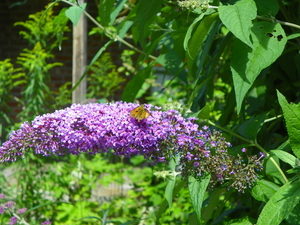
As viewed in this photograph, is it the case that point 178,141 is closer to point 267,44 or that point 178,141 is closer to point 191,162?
point 191,162

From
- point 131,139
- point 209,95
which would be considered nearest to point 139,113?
point 131,139

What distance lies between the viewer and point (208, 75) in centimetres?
191

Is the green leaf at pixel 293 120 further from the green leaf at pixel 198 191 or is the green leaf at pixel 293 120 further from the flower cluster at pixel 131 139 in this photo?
the green leaf at pixel 198 191

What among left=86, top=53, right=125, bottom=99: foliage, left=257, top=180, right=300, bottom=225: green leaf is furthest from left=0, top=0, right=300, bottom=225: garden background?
left=86, top=53, right=125, bottom=99: foliage

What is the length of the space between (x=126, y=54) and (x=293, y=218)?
3654 mm

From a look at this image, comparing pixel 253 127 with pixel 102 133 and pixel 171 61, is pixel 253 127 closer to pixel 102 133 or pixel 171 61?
pixel 102 133

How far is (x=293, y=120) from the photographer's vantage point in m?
1.24

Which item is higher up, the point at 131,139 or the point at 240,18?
the point at 240,18

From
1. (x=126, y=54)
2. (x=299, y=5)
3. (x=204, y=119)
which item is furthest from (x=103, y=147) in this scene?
(x=126, y=54)

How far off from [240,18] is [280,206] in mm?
506

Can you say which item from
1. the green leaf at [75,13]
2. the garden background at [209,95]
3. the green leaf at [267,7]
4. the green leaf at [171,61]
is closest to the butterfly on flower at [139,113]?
the garden background at [209,95]

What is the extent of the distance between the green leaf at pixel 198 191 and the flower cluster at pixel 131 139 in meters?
0.02

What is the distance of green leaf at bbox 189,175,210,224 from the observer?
129 centimetres

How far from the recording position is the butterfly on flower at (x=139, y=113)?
1.29m
